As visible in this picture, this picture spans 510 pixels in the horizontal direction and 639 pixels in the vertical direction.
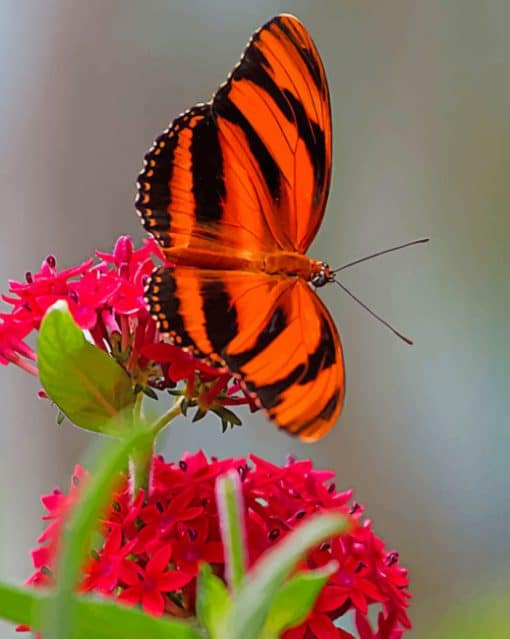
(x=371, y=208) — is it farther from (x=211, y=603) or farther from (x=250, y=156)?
(x=211, y=603)

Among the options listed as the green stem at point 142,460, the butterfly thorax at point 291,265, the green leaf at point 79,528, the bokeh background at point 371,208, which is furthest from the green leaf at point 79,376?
the bokeh background at point 371,208

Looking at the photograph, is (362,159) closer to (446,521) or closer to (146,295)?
(446,521)

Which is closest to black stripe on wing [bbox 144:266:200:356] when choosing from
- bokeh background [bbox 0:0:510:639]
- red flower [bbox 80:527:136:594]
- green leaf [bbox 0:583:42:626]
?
red flower [bbox 80:527:136:594]

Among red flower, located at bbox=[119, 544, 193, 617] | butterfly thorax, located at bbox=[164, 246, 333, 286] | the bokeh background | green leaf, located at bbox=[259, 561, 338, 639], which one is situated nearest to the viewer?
green leaf, located at bbox=[259, 561, 338, 639]

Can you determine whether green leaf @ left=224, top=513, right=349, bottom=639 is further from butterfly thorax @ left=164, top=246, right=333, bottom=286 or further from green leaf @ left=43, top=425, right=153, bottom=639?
butterfly thorax @ left=164, top=246, right=333, bottom=286

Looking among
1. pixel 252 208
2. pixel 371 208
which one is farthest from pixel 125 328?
pixel 371 208

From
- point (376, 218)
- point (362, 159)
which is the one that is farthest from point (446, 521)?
point (362, 159)
